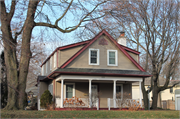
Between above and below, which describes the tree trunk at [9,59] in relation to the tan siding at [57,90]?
above

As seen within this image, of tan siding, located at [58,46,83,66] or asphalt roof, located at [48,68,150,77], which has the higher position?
tan siding, located at [58,46,83,66]

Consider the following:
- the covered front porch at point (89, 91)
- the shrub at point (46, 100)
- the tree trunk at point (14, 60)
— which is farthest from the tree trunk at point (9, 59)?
the shrub at point (46, 100)

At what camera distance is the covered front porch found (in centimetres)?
1755

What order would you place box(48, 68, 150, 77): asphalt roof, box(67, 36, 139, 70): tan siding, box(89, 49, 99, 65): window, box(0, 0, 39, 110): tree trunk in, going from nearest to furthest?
box(0, 0, 39, 110): tree trunk, box(48, 68, 150, 77): asphalt roof, box(67, 36, 139, 70): tan siding, box(89, 49, 99, 65): window

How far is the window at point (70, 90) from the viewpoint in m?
19.9

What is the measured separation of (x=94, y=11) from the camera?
13859mm

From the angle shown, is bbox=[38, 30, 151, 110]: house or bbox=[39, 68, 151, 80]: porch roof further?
bbox=[38, 30, 151, 110]: house

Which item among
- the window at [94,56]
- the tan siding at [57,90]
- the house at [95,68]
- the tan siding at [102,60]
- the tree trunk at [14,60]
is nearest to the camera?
the tree trunk at [14,60]

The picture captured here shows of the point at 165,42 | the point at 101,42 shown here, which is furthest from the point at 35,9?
the point at 165,42

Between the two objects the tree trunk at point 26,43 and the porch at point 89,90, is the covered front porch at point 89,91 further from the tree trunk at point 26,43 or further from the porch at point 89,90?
the tree trunk at point 26,43

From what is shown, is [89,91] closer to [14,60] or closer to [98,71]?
[98,71]

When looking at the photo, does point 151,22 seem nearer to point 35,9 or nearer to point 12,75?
point 35,9

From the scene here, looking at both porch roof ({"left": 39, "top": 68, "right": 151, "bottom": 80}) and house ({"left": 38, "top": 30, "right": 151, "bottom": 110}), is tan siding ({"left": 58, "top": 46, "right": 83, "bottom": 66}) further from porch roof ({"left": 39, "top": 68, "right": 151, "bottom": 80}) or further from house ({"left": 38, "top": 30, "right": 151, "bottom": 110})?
porch roof ({"left": 39, "top": 68, "right": 151, "bottom": 80})

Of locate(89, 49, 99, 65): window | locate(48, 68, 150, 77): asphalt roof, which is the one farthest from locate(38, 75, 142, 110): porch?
locate(89, 49, 99, 65): window
